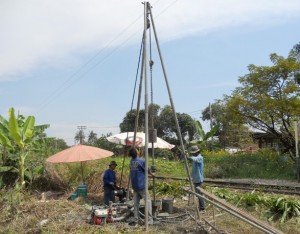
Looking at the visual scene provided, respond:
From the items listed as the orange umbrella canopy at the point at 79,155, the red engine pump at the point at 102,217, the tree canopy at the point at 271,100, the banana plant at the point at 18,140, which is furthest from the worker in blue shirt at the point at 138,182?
the tree canopy at the point at 271,100

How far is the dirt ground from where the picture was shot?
7.58 meters

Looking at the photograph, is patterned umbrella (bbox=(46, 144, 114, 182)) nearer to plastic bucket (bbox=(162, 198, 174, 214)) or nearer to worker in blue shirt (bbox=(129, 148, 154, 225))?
plastic bucket (bbox=(162, 198, 174, 214))

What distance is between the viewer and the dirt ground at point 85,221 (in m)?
7.58

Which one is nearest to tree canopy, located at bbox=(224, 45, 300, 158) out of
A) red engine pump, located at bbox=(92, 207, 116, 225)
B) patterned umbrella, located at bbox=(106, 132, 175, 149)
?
patterned umbrella, located at bbox=(106, 132, 175, 149)

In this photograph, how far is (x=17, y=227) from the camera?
331 inches

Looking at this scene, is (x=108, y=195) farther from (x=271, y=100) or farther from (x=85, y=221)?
(x=271, y=100)

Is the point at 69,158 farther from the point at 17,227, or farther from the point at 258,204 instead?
the point at 258,204

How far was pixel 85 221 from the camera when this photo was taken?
8.38m

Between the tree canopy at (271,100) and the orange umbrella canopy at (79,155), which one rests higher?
the tree canopy at (271,100)

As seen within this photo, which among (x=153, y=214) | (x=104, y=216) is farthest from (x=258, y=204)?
(x=104, y=216)

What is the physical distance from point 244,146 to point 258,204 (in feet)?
88.9

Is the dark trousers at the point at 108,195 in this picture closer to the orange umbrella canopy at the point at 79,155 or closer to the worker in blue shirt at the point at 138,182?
the orange umbrella canopy at the point at 79,155

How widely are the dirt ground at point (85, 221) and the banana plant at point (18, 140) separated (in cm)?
329

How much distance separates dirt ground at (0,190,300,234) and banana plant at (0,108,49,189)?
10.8ft
